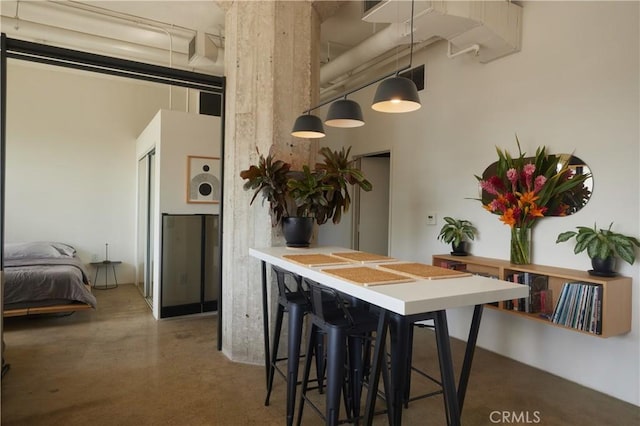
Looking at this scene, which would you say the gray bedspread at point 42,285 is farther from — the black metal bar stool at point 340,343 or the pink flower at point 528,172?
the pink flower at point 528,172

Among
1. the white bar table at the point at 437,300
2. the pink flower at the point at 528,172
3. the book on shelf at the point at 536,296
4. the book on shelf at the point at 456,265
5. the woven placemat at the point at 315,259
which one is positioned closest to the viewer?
the white bar table at the point at 437,300

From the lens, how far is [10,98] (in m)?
5.64

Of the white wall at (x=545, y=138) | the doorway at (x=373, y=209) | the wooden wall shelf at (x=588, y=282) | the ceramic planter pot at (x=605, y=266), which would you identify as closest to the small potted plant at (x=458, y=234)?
the white wall at (x=545, y=138)

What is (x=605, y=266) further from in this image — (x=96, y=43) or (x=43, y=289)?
(x=96, y=43)

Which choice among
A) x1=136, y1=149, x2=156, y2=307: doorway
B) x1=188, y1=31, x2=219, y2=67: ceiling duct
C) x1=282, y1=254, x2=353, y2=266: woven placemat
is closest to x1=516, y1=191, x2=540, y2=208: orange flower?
x1=282, y1=254, x2=353, y2=266: woven placemat

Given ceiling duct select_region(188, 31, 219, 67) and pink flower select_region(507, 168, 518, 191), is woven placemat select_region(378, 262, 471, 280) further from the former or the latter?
ceiling duct select_region(188, 31, 219, 67)

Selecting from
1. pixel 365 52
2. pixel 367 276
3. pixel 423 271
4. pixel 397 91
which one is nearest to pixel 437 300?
pixel 367 276

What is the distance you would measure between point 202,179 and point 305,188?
236 cm

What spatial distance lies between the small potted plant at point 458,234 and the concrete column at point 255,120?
1600 mm

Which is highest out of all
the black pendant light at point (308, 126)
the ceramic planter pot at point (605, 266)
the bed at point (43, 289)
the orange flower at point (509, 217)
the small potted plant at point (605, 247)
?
the black pendant light at point (308, 126)

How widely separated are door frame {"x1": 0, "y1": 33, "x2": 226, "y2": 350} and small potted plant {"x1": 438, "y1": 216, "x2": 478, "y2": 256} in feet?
7.07

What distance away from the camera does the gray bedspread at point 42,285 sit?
4.11m

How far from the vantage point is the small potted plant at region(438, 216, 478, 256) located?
12.4 feet

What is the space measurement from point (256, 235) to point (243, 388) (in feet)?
3.84
